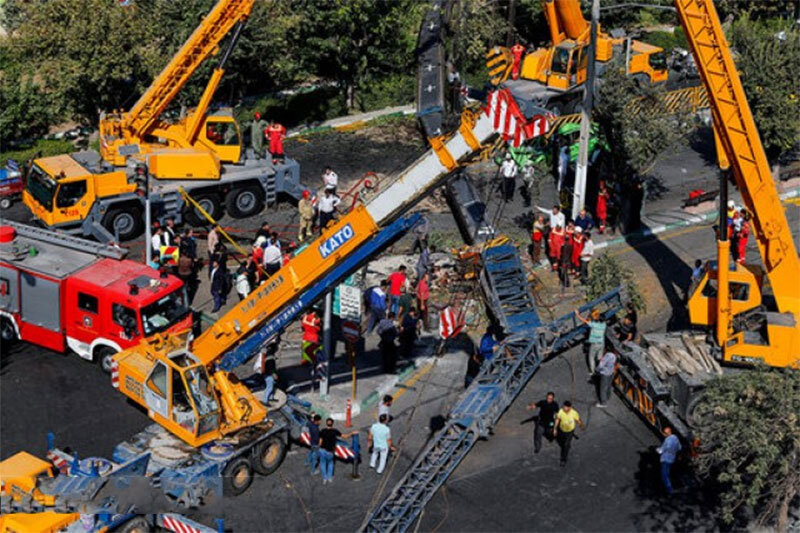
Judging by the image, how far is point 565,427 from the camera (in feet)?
73.6

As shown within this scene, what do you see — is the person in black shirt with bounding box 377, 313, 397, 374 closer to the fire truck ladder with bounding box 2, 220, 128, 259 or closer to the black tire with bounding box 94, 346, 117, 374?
the black tire with bounding box 94, 346, 117, 374

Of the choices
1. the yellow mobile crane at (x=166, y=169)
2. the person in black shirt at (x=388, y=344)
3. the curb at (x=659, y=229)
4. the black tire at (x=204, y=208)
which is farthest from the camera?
the black tire at (x=204, y=208)

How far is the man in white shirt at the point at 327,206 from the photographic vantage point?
3141 cm

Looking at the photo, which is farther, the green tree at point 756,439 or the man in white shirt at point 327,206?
the man in white shirt at point 327,206

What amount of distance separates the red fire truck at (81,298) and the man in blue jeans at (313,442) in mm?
5200

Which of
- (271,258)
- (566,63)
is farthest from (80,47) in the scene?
(566,63)

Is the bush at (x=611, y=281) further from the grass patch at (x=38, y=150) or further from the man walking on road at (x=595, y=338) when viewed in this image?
the grass patch at (x=38, y=150)

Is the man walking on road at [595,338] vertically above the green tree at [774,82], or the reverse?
the green tree at [774,82]

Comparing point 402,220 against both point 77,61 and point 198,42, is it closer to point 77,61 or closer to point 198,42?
point 198,42

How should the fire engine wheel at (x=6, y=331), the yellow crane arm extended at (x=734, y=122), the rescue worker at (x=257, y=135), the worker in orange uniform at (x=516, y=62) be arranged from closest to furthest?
the yellow crane arm extended at (x=734, y=122) → the fire engine wheel at (x=6, y=331) → the rescue worker at (x=257, y=135) → the worker in orange uniform at (x=516, y=62)

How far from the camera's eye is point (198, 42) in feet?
107

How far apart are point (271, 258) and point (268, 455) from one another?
7.67 metres

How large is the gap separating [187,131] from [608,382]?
49.7 feet

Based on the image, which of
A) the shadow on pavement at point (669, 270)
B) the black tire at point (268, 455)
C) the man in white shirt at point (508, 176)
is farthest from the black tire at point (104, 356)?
the man in white shirt at point (508, 176)
